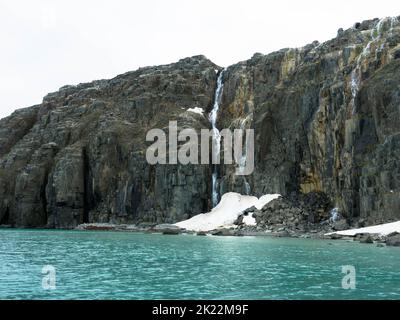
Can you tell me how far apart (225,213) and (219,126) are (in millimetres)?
27852

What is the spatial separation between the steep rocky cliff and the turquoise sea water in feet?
115

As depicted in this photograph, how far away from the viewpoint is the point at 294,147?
89.2m

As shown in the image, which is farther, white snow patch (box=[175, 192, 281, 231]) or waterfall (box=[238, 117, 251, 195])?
waterfall (box=[238, 117, 251, 195])

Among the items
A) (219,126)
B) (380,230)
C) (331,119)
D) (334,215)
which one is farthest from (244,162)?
(380,230)

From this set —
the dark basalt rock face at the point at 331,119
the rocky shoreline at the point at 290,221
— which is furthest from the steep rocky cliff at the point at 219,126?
the rocky shoreline at the point at 290,221

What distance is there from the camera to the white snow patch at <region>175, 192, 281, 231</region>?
283 ft

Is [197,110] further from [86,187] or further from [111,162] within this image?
[86,187]

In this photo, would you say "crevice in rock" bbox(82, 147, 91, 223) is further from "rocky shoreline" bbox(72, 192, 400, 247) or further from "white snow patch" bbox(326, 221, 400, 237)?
"white snow patch" bbox(326, 221, 400, 237)

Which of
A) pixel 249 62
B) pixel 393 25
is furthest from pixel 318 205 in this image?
pixel 249 62

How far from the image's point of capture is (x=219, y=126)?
111 metres

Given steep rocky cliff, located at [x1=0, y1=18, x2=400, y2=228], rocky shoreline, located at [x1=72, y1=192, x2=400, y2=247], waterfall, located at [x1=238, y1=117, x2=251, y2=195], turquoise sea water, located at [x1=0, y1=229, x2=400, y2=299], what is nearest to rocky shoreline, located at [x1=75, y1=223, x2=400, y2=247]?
rocky shoreline, located at [x1=72, y1=192, x2=400, y2=247]

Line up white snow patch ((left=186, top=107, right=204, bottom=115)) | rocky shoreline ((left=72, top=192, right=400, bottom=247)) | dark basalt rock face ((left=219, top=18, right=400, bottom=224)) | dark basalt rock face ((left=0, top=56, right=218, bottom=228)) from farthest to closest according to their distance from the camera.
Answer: white snow patch ((left=186, top=107, right=204, bottom=115)) < dark basalt rock face ((left=0, top=56, right=218, bottom=228)) < rocky shoreline ((left=72, top=192, right=400, bottom=247)) < dark basalt rock face ((left=219, top=18, right=400, bottom=224))

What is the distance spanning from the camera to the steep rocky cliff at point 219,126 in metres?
72.9
